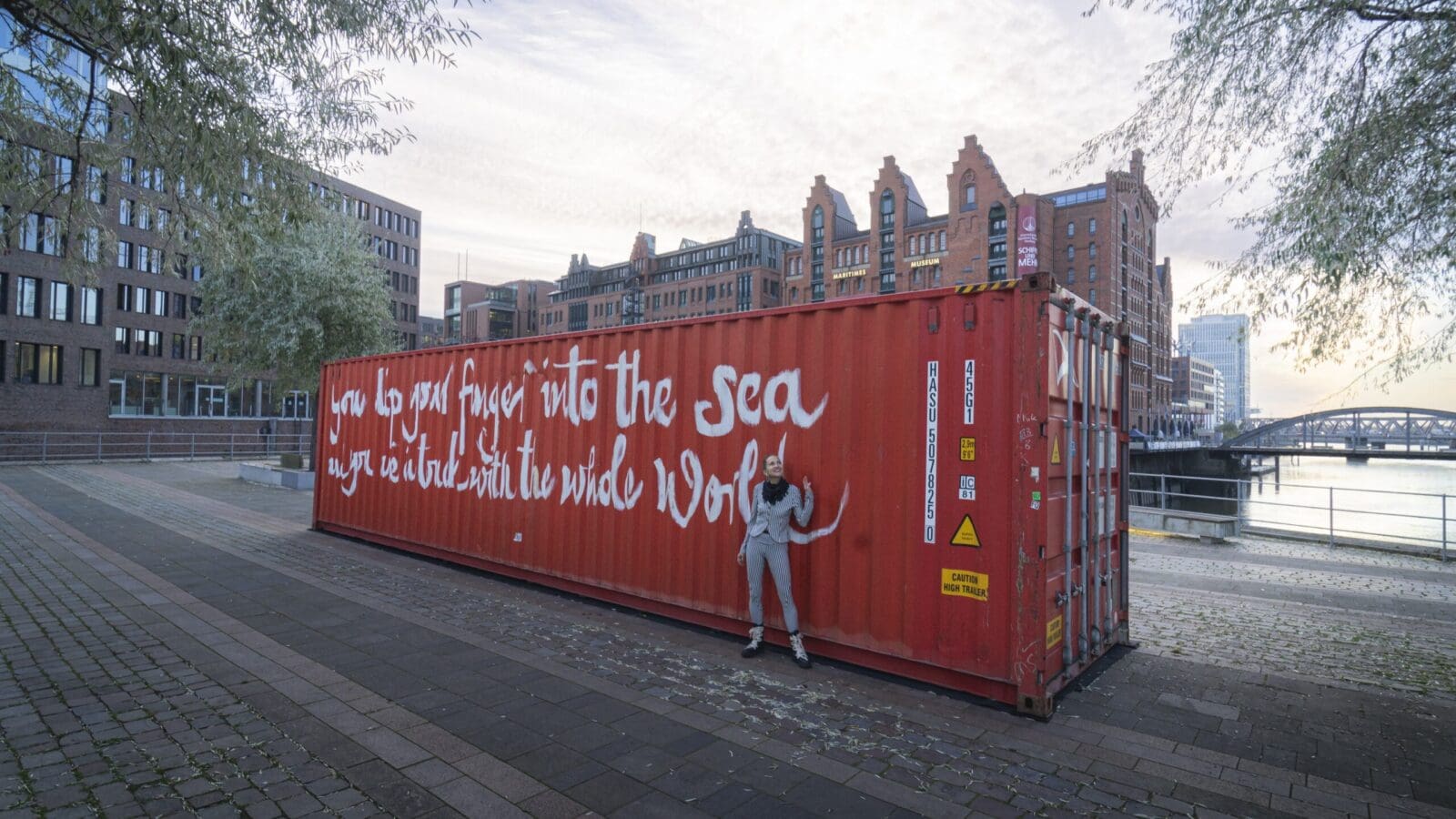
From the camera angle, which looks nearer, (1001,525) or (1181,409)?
(1001,525)

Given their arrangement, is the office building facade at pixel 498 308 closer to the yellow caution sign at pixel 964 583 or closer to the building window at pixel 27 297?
the building window at pixel 27 297

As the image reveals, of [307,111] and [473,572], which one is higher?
[307,111]

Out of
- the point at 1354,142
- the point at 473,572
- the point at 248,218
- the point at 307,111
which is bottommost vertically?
the point at 473,572

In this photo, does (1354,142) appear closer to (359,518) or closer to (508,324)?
(359,518)

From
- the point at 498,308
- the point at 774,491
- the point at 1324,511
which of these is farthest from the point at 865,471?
the point at 498,308

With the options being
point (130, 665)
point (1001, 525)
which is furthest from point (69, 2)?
point (1001, 525)

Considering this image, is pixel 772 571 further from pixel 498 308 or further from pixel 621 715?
pixel 498 308

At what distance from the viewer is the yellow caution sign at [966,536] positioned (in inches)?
213

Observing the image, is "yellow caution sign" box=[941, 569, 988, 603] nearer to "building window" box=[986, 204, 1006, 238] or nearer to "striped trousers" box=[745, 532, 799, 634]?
"striped trousers" box=[745, 532, 799, 634]

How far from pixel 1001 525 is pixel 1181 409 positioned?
127 meters

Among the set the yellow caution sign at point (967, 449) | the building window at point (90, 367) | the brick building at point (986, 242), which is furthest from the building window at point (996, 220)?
the yellow caution sign at point (967, 449)

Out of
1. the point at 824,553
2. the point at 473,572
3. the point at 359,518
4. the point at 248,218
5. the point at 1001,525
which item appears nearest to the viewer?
the point at 1001,525

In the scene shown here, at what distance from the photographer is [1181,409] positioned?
4402 inches

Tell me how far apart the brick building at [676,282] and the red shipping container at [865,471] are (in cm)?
7075
